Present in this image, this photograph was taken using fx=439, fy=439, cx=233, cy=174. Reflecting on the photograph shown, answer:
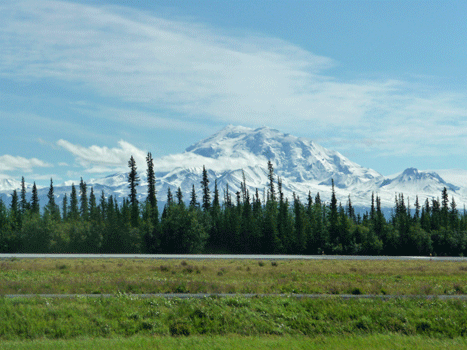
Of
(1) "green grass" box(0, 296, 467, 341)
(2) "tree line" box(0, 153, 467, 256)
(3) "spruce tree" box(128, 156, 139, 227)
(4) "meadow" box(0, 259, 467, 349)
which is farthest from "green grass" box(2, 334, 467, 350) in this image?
(3) "spruce tree" box(128, 156, 139, 227)

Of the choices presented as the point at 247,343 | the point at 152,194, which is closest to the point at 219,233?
the point at 152,194

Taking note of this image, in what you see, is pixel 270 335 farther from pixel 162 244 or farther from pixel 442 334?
pixel 162 244

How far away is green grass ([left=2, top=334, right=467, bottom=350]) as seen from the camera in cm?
1420

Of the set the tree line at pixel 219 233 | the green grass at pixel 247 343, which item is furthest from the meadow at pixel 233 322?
the tree line at pixel 219 233

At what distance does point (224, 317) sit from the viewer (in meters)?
17.0

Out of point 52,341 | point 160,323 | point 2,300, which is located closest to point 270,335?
point 160,323

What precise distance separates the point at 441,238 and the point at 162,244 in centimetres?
6094

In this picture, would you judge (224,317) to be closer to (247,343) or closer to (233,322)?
(233,322)

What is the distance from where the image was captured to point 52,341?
48.6 ft

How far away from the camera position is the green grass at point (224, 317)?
53.2 feet

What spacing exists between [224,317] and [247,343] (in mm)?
2456

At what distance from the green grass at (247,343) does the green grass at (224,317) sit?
847mm

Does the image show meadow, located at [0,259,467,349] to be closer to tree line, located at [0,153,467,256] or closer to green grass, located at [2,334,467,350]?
green grass, located at [2,334,467,350]

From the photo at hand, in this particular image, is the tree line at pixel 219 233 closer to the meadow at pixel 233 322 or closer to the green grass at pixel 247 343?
the meadow at pixel 233 322
